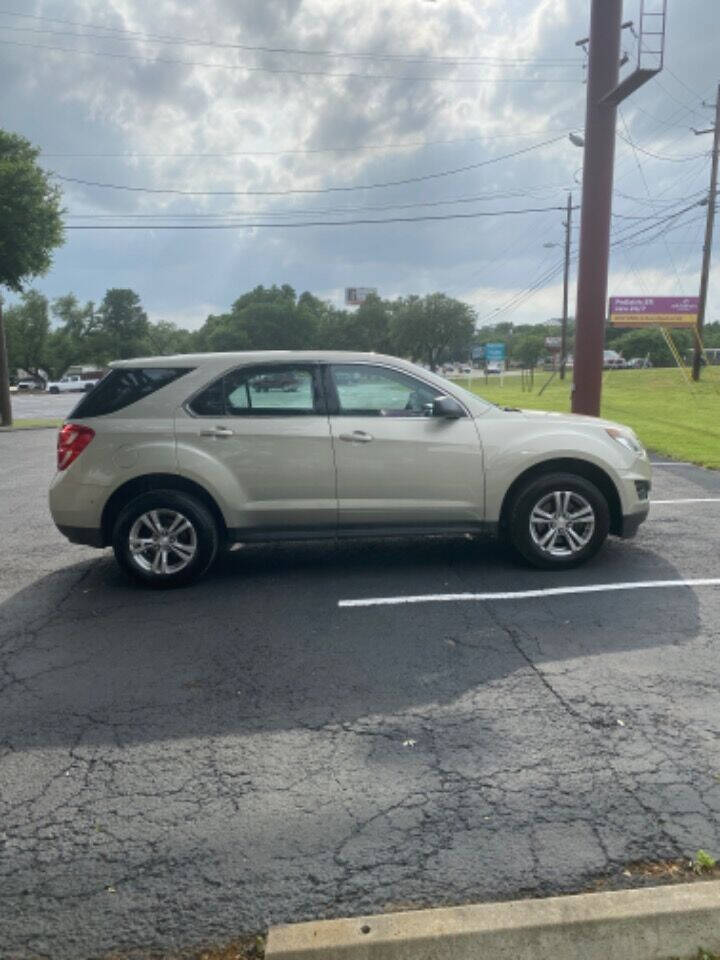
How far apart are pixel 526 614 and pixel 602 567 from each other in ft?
4.55

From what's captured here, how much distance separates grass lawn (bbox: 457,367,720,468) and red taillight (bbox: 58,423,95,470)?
32.1 ft

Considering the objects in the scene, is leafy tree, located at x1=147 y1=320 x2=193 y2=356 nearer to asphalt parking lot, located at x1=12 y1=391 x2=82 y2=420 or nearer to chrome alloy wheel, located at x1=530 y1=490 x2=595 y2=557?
asphalt parking lot, located at x1=12 y1=391 x2=82 y2=420

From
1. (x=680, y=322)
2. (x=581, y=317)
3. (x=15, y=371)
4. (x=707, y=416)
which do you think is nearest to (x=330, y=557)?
(x=581, y=317)

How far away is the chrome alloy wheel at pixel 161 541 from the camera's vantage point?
18.0ft

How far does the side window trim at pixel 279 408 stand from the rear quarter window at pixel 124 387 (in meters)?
0.24

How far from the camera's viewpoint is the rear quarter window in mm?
5602

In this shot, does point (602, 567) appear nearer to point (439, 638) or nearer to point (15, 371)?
point (439, 638)

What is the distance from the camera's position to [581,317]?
10.9 meters

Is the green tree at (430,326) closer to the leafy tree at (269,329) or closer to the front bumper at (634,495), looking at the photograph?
the leafy tree at (269,329)

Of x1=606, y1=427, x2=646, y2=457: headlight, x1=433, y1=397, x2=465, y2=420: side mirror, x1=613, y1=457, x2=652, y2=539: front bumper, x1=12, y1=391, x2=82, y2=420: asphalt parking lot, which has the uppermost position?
x1=433, y1=397, x2=465, y2=420: side mirror

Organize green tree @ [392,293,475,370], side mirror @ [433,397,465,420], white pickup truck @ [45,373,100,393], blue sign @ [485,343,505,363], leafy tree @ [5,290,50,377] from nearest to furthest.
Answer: side mirror @ [433,397,465,420]
blue sign @ [485,343,505,363]
white pickup truck @ [45,373,100,393]
green tree @ [392,293,475,370]
leafy tree @ [5,290,50,377]

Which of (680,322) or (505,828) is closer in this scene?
(505,828)

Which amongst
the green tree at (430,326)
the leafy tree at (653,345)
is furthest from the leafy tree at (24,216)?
the leafy tree at (653,345)

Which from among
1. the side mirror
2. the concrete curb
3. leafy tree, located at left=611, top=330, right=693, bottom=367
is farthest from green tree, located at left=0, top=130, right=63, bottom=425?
leafy tree, located at left=611, top=330, right=693, bottom=367
